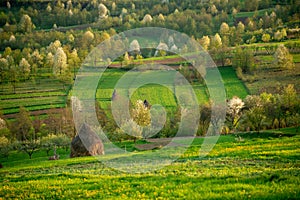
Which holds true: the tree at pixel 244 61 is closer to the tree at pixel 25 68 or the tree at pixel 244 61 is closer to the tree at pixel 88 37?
the tree at pixel 25 68

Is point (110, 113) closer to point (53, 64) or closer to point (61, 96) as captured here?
point (61, 96)

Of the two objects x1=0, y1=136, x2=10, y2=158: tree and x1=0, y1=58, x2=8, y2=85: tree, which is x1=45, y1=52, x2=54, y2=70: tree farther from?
x1=0, y1=136, x2=10, y2=158: tree

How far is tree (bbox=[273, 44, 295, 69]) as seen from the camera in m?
113

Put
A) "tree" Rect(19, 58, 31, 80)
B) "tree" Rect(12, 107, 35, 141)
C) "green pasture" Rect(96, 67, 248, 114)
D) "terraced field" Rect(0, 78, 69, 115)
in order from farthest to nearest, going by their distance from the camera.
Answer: "tree" Rect(19, 58, 31, 80) → "terraced field" Rect(0, 78, 69, 115) → "green pasture" Rect(96, 67, 248, 114) → "tree" Rect(12, 107, 35, 141)

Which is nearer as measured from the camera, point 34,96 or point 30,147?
point 30,147

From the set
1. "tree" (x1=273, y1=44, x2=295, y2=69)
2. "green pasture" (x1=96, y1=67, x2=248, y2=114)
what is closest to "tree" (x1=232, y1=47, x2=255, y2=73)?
"green pasture" (x1=96, y1=67, x2=248, y2=114)

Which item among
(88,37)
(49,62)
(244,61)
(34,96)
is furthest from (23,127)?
(88,37)

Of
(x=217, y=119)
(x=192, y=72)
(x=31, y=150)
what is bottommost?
(x=31, y=150)

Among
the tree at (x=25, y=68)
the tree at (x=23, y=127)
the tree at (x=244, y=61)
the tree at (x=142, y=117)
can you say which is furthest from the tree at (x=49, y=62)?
the tree at (x=142, y=117)

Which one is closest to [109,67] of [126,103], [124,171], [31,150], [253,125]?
[126,103]

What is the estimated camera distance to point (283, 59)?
114812 millimetres

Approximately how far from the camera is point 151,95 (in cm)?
10775

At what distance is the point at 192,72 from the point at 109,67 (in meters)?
33.1

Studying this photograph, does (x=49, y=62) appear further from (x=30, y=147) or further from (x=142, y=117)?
(x=142, y=117)
